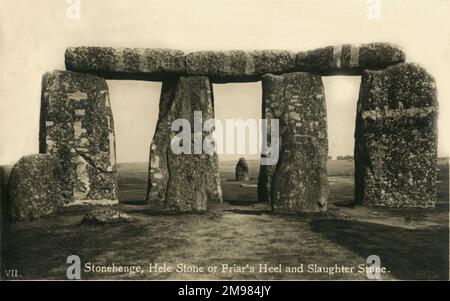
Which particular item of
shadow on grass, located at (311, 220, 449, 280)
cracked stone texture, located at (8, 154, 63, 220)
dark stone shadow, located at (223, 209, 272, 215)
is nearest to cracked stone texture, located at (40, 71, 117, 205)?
cracked stone texture, located at (8, 154, 63, 220)

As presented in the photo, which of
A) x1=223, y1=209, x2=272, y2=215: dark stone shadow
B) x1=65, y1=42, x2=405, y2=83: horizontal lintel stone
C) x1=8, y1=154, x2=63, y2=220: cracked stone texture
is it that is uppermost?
x1=65, y1=42, x2=405, y2=83: horizontal lintel stone

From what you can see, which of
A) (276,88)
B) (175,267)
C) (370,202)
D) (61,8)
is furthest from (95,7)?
(370,202)

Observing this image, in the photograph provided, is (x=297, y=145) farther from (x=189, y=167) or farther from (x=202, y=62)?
(x=202, y=62)

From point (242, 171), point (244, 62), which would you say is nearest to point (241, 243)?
point (244, 62)

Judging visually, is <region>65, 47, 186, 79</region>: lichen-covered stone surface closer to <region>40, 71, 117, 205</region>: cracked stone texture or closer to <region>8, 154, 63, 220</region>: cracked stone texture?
<region>40, 71, 117, 205</region>: cracked stone texture

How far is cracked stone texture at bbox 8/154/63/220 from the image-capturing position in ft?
24.2

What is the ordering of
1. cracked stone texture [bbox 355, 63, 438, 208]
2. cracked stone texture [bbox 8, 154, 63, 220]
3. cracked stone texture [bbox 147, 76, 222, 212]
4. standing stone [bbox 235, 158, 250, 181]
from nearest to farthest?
cracked stone texture [bbox 8, 154, 63, 220] → cracked stone texture [bbox 147, 76, 222, 212] → cracked stone texture [bbox 355, 63, 438, 208] → standing stone [bbox 235, 158, 250, 181]

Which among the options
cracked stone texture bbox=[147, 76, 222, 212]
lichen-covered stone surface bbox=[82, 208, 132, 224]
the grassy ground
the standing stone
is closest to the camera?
the grassy ground

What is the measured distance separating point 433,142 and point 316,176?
2624mm

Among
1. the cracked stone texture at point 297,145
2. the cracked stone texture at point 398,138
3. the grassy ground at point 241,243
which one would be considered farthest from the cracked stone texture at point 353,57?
the grassy ground at point 241,243

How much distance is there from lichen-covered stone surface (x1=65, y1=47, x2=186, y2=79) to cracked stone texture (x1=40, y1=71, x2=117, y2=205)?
0.89 feet

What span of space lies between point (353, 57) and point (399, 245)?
4381 millimetres

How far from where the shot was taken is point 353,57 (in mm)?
8984

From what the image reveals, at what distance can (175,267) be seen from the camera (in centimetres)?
491
